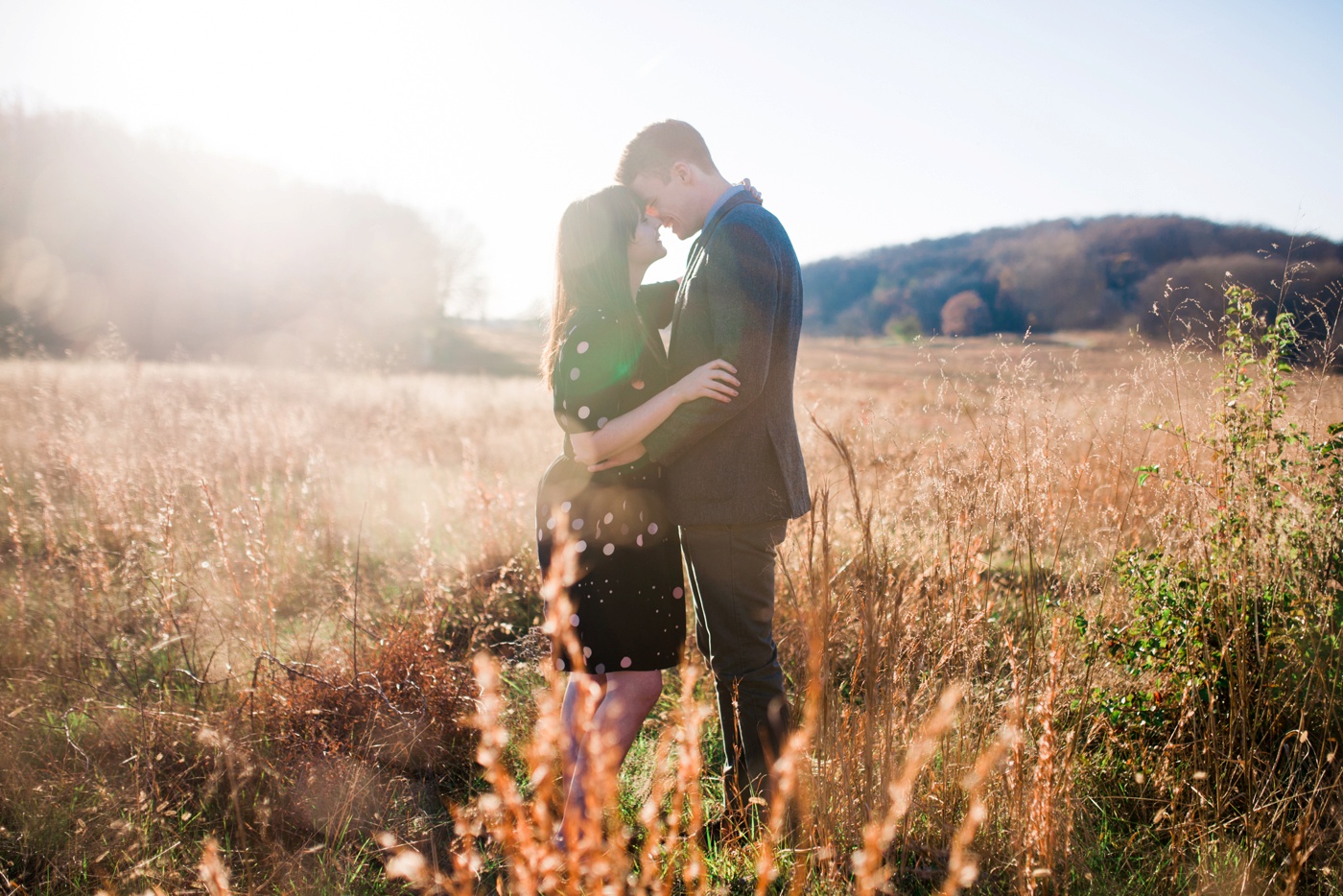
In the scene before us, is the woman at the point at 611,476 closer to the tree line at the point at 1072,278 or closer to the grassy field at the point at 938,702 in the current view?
the grassy field at the point at 938,702

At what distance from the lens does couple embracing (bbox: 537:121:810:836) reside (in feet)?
6.13

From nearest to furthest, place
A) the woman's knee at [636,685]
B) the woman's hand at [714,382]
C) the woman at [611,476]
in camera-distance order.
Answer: the woman's hand at [714,382]
the woman at [611,476]
the woman's knee at [636,685]

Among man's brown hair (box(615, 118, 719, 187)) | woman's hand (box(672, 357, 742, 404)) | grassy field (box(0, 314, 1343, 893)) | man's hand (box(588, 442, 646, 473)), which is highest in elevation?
man's brown hair (box(615, 118, 719, 187))

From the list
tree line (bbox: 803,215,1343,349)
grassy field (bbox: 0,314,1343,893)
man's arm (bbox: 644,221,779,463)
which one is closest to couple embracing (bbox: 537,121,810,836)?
man's arm (bbox: 644,221,779,463)

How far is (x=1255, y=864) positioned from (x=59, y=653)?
13.9 feet

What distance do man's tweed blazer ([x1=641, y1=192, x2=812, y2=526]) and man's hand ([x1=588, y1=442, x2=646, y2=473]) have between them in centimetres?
5

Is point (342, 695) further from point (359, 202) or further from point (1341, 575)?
point (359, 202)

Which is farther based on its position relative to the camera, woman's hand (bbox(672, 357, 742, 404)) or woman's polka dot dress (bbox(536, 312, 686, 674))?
woman's polka dot dress (bbox(536, 312, 686, 674))

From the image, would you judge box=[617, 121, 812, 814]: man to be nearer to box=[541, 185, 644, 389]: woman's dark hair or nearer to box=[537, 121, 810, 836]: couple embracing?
box=[537, 121, 810, 836]: couple embracing

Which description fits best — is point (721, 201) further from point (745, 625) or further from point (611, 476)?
point (745, 625)

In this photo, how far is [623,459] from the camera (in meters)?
1.99

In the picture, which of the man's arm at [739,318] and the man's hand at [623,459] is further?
the man's hand at [623,459]

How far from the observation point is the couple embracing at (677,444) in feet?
6.13

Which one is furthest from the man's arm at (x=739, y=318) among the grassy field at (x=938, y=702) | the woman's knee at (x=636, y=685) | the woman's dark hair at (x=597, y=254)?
the woman's knee at (x=636, y=685)
